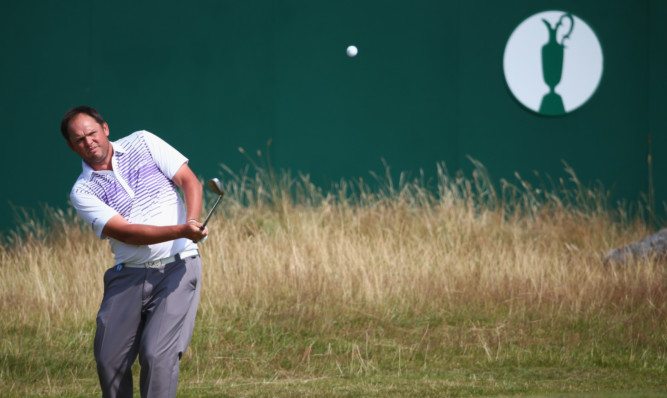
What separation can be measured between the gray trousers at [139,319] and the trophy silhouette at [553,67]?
25.5ft

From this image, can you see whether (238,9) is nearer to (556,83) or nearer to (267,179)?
(267,179)

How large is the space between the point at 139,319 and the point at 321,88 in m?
7.05

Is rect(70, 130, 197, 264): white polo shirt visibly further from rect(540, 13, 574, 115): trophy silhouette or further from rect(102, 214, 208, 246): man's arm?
rect(540, 13, 574, 115): trophy silhouette

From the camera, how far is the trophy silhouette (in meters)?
10.8

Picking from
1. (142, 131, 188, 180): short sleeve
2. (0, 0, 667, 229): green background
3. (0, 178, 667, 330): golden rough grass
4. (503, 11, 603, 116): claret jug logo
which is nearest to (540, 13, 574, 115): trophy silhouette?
(503, 11, 603, 116): claret jug logo

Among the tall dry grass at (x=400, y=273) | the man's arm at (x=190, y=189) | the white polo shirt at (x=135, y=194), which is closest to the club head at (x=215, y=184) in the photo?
the man's arm at (x=190, y=189)

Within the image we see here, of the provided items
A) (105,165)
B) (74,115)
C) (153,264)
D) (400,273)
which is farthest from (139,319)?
(400,273)

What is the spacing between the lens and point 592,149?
11.0 m

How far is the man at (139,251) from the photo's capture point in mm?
3982

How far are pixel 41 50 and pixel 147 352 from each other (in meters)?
7.77

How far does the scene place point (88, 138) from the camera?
4113mm

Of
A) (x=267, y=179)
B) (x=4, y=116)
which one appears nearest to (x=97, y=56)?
(x=4, y=116)

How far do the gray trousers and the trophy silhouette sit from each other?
7774 millimetres

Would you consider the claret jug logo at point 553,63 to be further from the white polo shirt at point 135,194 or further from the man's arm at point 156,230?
the man's arm at point 156,230
